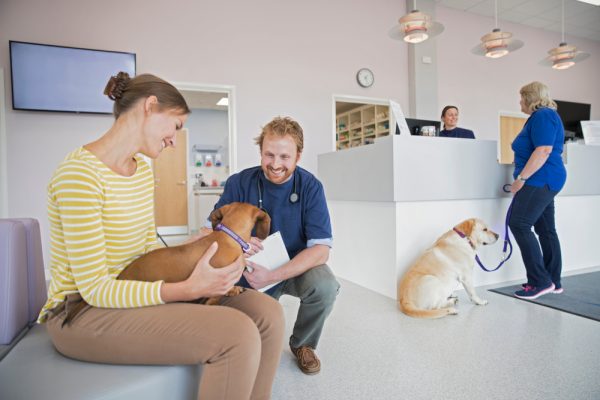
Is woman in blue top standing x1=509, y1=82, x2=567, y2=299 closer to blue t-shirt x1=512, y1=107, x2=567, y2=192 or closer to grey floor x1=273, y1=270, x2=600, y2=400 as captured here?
blue t-shirt x1=512, y1=107, x2=567, y2=192

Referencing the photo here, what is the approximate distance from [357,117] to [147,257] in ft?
23.8

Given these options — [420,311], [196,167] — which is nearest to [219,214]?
[420,311]

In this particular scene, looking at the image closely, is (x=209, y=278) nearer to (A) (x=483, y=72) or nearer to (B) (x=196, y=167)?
Answer: (A) (x=483, y=72)

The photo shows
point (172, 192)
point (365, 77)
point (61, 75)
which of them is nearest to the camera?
point (61, 75)

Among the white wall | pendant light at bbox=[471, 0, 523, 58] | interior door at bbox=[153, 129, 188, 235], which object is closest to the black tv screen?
pendant light at bbox=[471, 0, 523, 58]

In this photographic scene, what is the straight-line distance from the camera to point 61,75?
3523 millimetres

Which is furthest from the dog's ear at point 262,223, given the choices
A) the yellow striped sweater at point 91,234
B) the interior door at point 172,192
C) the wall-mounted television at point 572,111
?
the wall-mounted television at point 572,111

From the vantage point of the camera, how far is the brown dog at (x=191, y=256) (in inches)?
37.7

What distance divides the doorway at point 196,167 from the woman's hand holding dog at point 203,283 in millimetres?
5177

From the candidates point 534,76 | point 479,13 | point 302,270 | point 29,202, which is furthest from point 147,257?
point 534,76

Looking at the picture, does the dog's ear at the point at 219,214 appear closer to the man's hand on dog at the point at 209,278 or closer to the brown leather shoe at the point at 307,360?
the man's hand on dog at the point at 209,278

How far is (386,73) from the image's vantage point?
4992 millimetres

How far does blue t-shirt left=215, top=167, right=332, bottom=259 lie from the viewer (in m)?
1.58

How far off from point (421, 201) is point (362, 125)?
477cm
